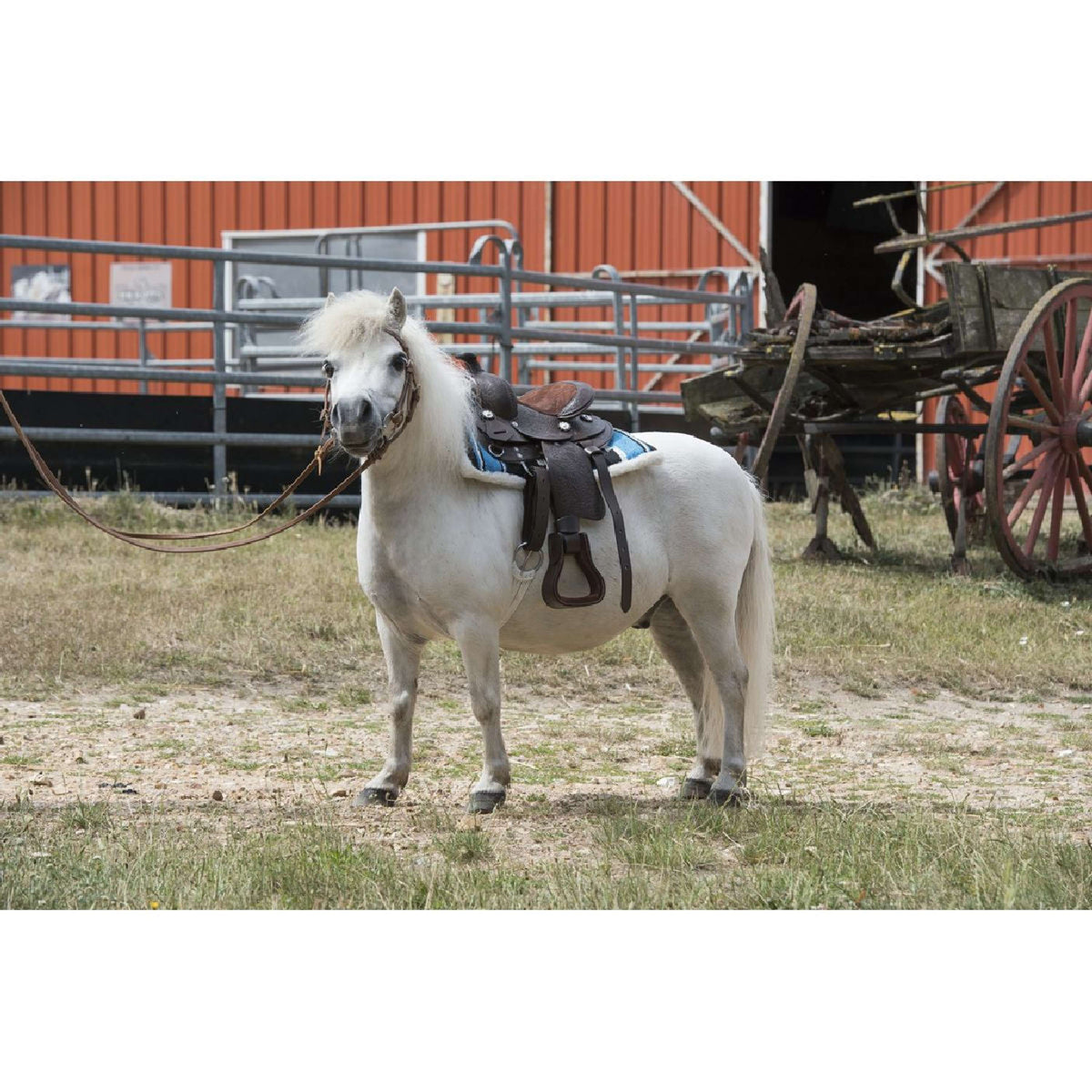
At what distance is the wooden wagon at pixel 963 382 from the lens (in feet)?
31.0

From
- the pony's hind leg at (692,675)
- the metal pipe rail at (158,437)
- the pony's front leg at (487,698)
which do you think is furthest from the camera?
the metal pipe rail at (158,437)

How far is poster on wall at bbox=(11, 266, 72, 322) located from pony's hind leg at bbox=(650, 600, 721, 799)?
15.1m

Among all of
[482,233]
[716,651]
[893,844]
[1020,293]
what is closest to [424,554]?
[716,651]

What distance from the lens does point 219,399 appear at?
→ 11484mm

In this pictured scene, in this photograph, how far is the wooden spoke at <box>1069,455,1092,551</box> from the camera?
9.77 meters

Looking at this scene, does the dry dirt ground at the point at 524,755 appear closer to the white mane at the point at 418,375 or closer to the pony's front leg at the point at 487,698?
the pony's front leg at the point at 487,698

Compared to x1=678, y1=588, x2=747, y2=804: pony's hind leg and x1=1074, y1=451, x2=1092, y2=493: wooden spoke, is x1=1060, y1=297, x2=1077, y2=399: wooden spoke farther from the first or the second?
x1=678, y1=588, x2=747, y2=804: pony's hind leg

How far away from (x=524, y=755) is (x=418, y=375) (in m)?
1.98

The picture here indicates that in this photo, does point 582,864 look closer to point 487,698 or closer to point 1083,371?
point 487,698

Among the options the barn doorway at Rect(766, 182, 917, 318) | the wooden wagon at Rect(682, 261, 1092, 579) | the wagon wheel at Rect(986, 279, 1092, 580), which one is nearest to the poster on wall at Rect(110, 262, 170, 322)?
the barn doorway at Rect(766, 182, 917, 318)

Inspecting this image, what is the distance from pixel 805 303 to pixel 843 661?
9.50ft

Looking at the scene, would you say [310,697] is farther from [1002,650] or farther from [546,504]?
[1002,650]

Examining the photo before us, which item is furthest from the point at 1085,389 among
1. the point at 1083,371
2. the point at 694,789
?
the point at 694,789

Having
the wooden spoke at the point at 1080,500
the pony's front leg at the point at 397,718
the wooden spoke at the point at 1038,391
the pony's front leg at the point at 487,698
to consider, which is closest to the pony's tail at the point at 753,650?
the pony's front leg at the point at 487,698
